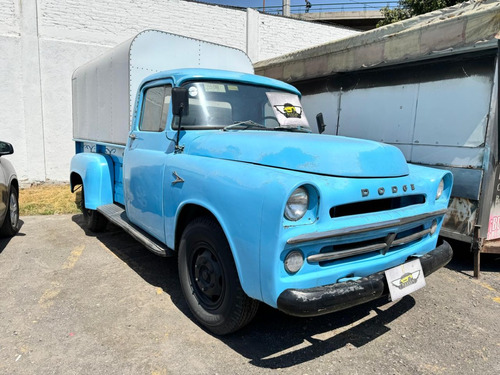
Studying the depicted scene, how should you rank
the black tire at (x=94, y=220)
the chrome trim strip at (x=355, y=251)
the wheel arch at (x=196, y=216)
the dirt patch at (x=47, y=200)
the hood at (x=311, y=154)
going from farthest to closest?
the dirt patch at (x=47, y=200) → the black tire at (x=94, y=220) → the hood at (x=311, y=154) → the wheel arch at (x=196, y=216) → the chrome trim strip at (x=355, y=251)

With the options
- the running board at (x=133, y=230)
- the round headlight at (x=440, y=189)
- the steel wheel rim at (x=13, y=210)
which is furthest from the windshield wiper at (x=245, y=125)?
the steel wheel rim at (x=13, y=210)

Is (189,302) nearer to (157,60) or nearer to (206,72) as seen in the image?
(206,72)

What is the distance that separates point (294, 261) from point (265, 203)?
40 cm

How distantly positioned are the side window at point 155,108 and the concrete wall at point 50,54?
21.8ft

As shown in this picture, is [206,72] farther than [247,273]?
Yes

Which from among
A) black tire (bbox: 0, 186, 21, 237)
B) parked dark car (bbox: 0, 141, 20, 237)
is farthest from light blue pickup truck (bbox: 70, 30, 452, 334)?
black tire (bbox: 0, 186, 21, 237)

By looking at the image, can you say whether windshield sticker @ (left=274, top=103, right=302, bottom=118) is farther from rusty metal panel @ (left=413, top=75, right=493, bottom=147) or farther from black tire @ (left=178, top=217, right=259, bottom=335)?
rusty metal panel @ (left=413, top=75, right=493, bottom=147)

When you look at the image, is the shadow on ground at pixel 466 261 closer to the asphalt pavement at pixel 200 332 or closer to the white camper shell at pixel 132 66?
the asphalt pavement at pixel 200 332

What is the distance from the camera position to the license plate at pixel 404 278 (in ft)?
8.45

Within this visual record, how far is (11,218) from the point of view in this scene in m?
5.41

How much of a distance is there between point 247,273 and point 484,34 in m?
3.77

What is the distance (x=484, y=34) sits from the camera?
4.04 m

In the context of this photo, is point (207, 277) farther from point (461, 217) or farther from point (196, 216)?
point (461, 217)

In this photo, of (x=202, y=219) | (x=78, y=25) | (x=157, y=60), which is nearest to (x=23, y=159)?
(x=78, y=25)
